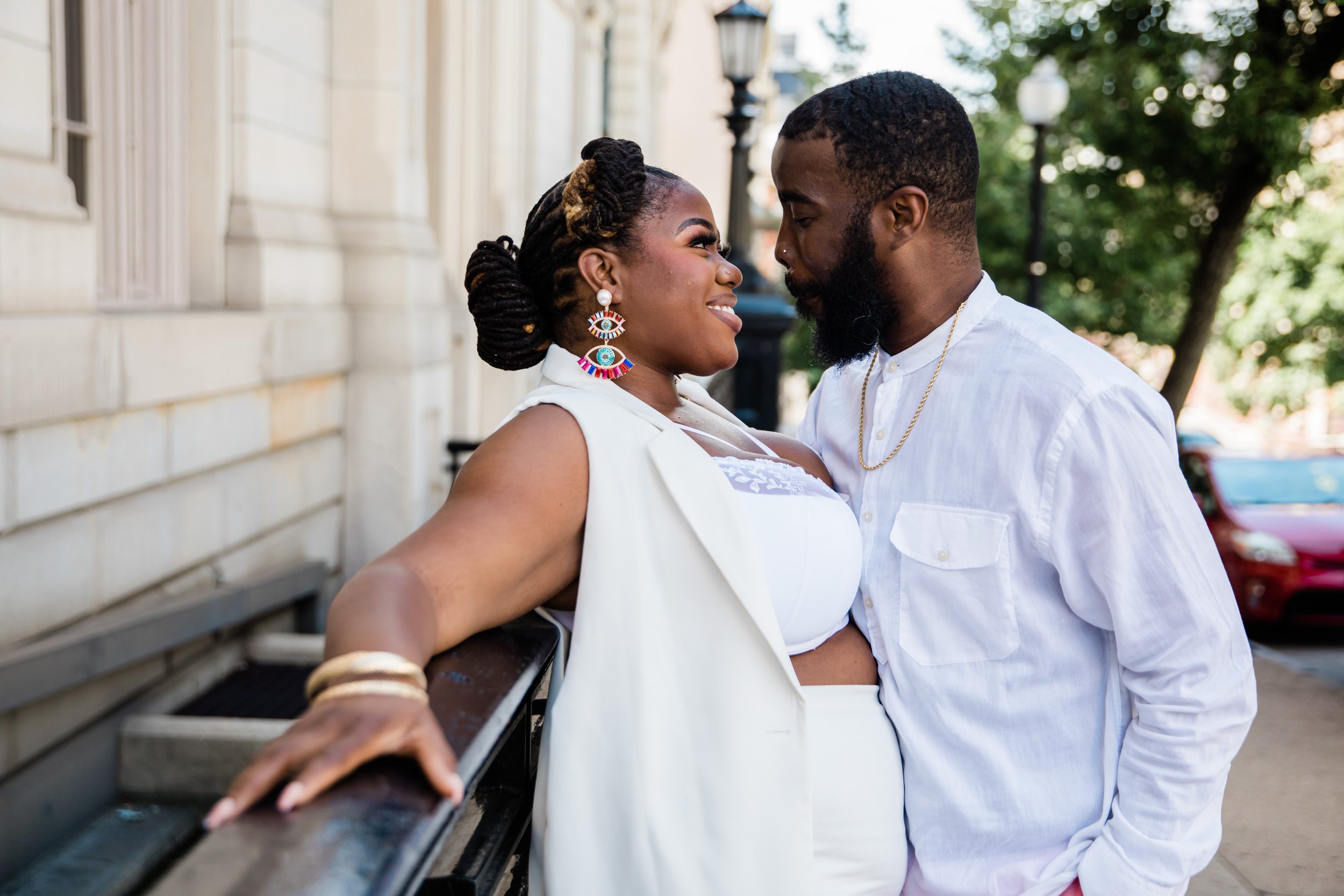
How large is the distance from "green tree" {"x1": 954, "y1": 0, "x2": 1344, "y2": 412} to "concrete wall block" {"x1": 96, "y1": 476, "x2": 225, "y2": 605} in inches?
534

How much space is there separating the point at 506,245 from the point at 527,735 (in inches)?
42.4

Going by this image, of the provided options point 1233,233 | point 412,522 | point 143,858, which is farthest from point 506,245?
point 1233,233

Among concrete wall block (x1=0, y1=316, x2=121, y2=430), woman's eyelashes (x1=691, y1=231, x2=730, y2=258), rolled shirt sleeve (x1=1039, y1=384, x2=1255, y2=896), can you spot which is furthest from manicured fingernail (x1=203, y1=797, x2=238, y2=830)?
concrete wall block (x1=0, y1=316, x2=121, y2=430)

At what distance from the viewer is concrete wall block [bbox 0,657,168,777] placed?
3904 mm

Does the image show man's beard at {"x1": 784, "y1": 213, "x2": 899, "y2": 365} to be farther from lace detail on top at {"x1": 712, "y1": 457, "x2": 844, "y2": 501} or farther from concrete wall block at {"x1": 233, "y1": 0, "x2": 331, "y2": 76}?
concrete wall block at {"x1": 233, "y1": 0, "x2": 331, "y2": 76}

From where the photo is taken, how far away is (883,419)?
251cm

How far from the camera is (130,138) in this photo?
5.21m

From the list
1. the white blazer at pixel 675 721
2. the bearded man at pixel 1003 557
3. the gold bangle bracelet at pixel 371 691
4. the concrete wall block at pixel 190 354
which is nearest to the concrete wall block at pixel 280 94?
the concrete wall block at pixel 190 354

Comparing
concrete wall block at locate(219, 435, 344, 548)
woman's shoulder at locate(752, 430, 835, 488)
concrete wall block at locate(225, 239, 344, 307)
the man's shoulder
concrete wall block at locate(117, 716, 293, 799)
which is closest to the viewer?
the man's shoulder

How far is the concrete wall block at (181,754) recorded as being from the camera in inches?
181

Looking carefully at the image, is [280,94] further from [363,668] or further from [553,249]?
[363,668]

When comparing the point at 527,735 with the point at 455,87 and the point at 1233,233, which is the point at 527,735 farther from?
the point at 1233,233

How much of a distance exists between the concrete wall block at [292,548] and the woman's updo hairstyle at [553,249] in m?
3.41

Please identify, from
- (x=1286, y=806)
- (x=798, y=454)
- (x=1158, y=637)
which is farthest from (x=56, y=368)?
(x=1286, y=806)
